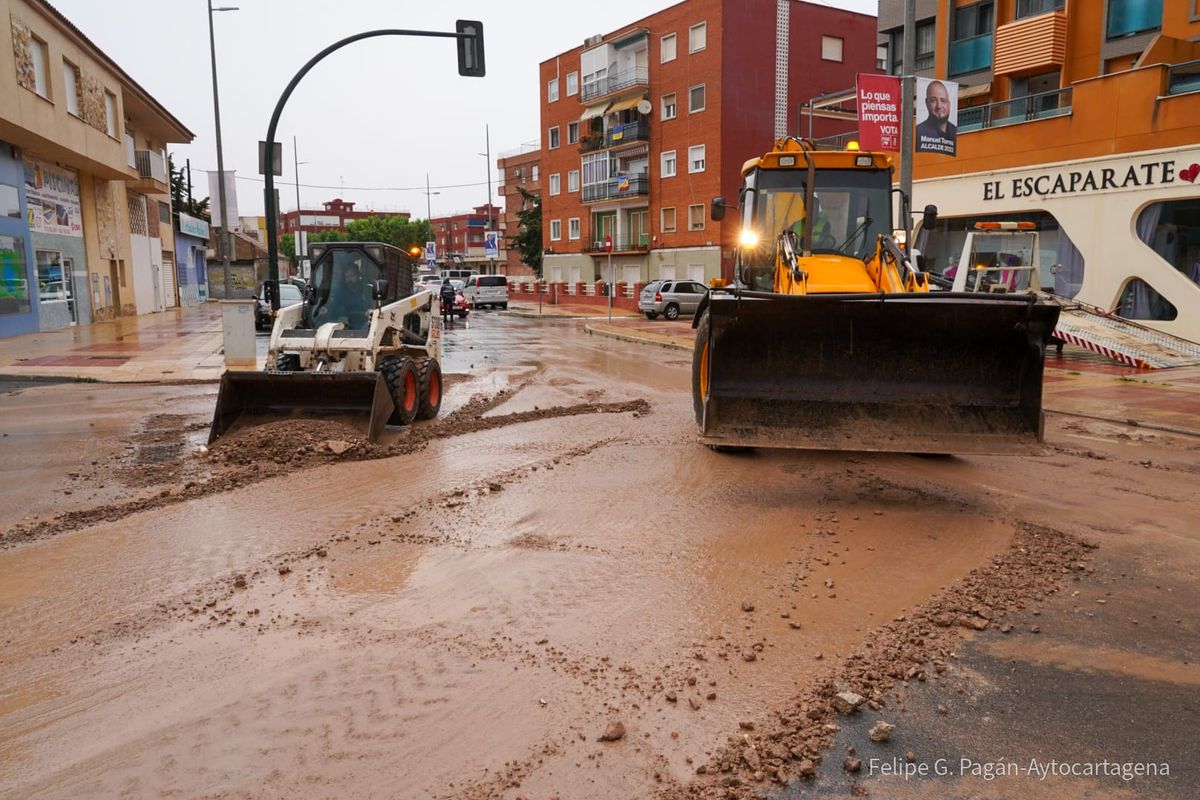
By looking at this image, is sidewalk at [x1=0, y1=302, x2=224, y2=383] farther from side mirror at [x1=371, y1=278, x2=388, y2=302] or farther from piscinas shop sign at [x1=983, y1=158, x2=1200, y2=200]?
piscinas shop sign at [x1=983, y1=158, x2=1200, y2=200]

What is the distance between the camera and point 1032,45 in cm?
2291

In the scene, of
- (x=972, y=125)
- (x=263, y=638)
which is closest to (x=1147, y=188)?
(x=972, y=125)

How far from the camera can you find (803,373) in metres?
7.14

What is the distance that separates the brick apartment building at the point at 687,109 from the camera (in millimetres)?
38781

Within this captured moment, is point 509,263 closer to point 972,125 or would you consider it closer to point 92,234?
point 92,234

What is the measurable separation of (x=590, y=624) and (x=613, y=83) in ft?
145

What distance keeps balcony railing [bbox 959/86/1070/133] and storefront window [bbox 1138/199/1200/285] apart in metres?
3.22

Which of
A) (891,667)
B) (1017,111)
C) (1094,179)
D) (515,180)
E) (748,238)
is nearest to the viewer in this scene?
(891,667)

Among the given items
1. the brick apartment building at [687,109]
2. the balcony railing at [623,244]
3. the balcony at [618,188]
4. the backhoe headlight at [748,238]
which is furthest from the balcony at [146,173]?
the backhoe headlight at [748,238]

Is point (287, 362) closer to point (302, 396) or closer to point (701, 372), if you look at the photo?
point (302, 396)

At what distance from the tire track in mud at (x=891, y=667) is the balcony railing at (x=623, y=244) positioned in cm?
3882

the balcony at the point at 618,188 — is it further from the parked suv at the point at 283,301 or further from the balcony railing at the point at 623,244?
the parked suv at the point at 283,301

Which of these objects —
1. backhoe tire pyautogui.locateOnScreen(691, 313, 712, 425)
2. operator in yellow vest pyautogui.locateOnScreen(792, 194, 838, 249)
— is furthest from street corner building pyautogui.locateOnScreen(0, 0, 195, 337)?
operator in yellow vest pyautogui.locateOnScreen(792, 194, 838, 249)

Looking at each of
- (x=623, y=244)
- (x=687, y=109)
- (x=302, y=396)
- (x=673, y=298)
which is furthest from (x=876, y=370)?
(x=623, y=244)
